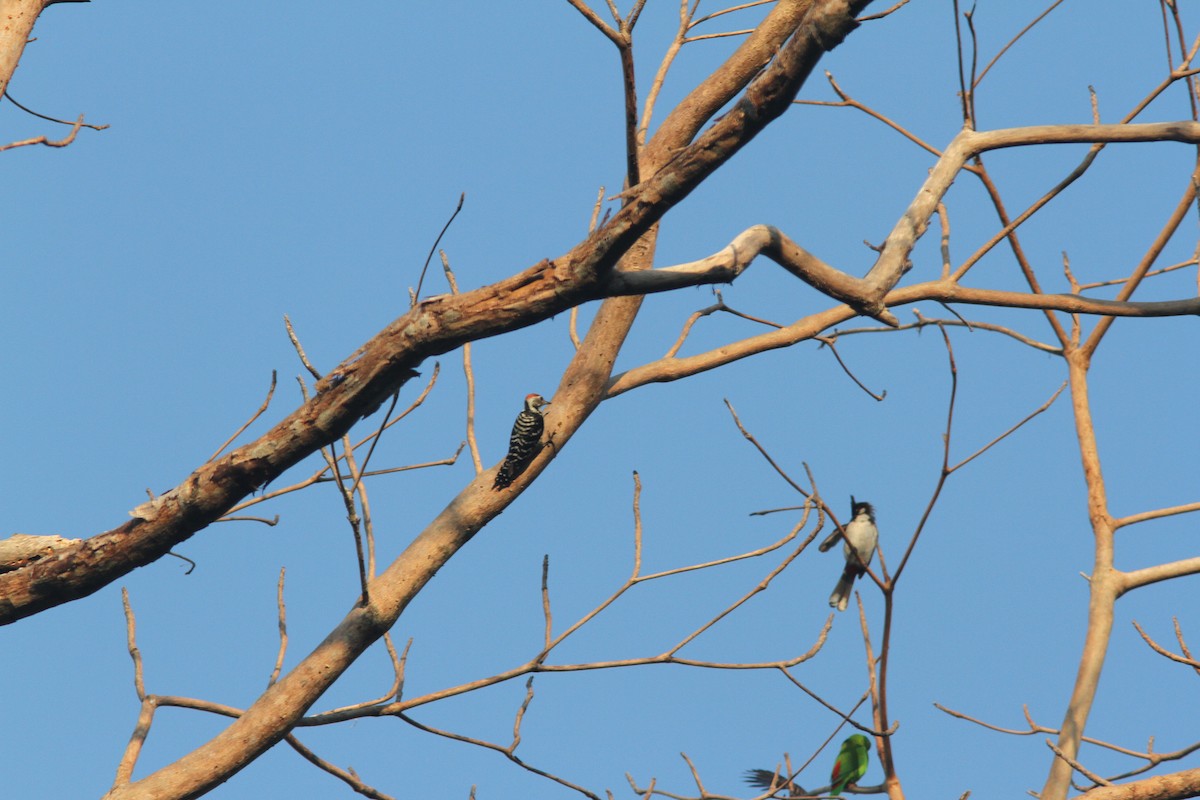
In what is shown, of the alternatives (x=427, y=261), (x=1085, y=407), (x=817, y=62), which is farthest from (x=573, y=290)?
(x=1085, y=407)

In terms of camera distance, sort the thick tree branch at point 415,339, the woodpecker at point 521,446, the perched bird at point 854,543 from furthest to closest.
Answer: the perched bird at point 854,543 → the woodpecker at point 521,446 → the thick tree branch at point 415,339

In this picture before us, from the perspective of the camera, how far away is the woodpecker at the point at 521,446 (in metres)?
4.18

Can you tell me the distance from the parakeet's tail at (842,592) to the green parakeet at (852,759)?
2.53ft

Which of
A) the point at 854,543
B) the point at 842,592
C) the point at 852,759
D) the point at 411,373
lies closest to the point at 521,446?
the point at 411,373

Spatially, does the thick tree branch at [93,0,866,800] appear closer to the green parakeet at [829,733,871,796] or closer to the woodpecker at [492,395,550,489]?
the woodpecker at [492,395,550,489]

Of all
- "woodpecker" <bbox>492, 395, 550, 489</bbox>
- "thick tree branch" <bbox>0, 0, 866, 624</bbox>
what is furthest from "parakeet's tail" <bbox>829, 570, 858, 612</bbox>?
"thick tree branch" <bbox>0, 0, 866, 624</bbox>

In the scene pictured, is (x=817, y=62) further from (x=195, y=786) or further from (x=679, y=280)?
(x=195, y=786)

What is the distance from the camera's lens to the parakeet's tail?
677 cm

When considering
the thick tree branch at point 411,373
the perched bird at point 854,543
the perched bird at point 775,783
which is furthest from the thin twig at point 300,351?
the perched bird at point 854,543

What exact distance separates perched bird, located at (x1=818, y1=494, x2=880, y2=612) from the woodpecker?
8.82 feet

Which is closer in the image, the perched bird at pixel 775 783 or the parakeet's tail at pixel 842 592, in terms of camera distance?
the perched bird at pixel 775 783

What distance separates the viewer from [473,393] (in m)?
4.70

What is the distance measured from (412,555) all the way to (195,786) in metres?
1.02

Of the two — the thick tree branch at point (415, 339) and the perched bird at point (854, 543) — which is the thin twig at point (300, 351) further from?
the perched bird at point (854, 543)
